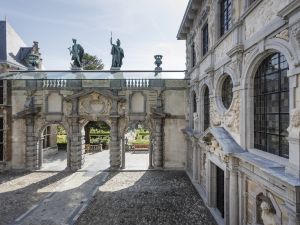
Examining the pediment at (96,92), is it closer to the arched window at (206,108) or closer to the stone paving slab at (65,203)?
the stone paving slab at (65,203)

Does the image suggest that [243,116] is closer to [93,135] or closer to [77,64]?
[77,64]

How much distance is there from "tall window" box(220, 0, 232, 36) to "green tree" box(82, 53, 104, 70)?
26049 mm

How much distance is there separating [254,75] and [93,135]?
24871mm

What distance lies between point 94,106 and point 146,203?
8.45 metres

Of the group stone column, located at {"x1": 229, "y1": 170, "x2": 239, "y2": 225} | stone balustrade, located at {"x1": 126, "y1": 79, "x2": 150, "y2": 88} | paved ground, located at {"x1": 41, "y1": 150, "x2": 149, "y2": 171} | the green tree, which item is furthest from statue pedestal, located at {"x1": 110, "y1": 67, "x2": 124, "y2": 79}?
the green tree

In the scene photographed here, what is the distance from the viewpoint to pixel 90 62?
33312mm

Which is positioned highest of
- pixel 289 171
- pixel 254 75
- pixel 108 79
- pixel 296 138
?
pixel 108 79

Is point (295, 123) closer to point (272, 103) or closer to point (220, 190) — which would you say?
point (272, 103)

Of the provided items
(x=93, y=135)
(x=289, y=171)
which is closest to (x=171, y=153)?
(x=289, y=171)

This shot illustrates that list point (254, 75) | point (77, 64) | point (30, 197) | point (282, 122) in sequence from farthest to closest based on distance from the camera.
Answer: point (77, 64), point (30, 197), point (254, 75), point (282, 122)

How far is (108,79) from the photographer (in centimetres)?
1677

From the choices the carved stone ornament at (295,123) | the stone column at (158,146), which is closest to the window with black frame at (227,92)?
the carved stone ornament at (295,123)

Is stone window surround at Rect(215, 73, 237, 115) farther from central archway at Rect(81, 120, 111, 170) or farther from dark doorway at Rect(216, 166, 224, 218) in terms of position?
central archway at Rect(81, 120, 111, 170)

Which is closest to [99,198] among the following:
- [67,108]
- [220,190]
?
[220,190]
